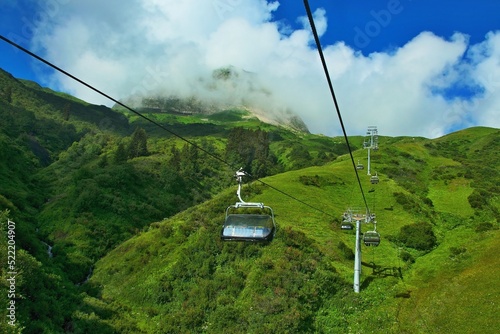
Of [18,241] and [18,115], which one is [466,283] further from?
[18,115]

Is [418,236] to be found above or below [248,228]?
below

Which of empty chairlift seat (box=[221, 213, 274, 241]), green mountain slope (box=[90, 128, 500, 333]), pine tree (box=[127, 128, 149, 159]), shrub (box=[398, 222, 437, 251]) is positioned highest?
pine tree (box=[127, 128, 149, 159])

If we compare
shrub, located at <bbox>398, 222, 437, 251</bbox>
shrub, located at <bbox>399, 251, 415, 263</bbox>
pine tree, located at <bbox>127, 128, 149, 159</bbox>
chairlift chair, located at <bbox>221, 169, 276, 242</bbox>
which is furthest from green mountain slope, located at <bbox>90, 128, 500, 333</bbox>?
pine tree, located at <bbox>127, 128, 149, 159</bbox>

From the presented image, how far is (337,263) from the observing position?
39.6 metres

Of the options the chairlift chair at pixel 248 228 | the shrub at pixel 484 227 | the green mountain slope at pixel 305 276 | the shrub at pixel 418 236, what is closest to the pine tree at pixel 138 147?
the green mountain slope at pixel 305 276

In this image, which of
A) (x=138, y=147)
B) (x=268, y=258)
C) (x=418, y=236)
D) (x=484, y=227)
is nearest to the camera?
(x=268, y=258)

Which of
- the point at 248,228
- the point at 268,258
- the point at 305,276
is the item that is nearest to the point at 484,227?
the point at 305,276

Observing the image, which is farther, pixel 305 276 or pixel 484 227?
pixel 484 227

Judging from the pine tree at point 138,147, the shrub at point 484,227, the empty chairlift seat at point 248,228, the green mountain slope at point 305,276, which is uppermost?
the pine tree at point 138,147

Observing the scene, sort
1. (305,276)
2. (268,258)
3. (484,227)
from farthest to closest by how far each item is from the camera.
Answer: (484,227) < (268,258) < (305,276)

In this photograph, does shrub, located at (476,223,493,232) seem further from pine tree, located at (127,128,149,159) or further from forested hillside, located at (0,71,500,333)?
pine tree, located at (127,128,149,159)

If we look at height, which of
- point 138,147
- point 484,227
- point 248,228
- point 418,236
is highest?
point 138,147

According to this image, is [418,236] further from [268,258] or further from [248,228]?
[248,228]

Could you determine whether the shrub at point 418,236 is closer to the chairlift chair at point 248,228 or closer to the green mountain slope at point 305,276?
the green mountain slope at point 305,276
